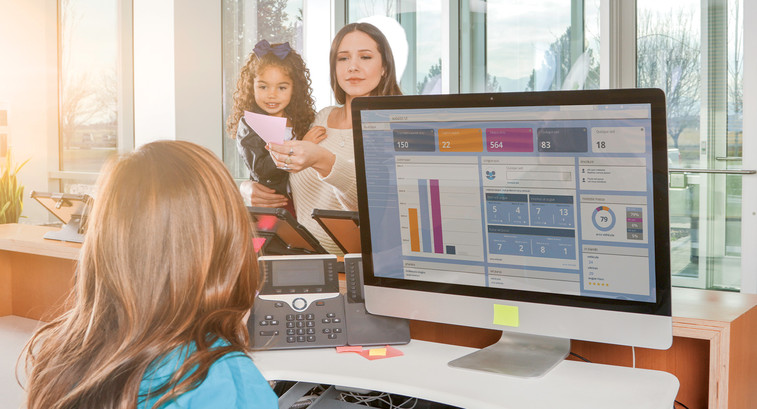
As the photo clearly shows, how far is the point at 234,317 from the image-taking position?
941mm

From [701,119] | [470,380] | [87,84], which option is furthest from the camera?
[87,84]

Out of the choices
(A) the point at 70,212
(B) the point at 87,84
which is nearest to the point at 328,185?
(A) the point at 70,212

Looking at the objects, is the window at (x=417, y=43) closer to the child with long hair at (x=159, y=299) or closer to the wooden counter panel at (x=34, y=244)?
the wooden counter panel at (x=34, y=244)

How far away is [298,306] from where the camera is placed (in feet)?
4.94

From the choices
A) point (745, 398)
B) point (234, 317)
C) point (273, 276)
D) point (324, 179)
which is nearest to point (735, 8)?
point (324, 179)

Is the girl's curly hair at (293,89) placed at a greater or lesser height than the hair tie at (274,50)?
lesser

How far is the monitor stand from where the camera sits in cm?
129

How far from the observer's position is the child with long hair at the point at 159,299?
0.85m

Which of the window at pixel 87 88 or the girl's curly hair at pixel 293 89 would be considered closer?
the girl's curly hair at pixel 293 89

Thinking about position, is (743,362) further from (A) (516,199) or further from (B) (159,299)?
(B) (159,299)

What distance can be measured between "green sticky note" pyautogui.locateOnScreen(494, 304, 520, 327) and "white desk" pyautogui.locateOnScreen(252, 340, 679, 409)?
0.35 feet

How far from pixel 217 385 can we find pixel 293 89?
273 centimetres

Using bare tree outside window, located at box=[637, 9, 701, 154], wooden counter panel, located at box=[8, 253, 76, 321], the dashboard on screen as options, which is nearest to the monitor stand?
the dashboard on screen

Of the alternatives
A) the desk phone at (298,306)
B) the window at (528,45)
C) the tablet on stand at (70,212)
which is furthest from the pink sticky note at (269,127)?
the desk phone at (298,306)
